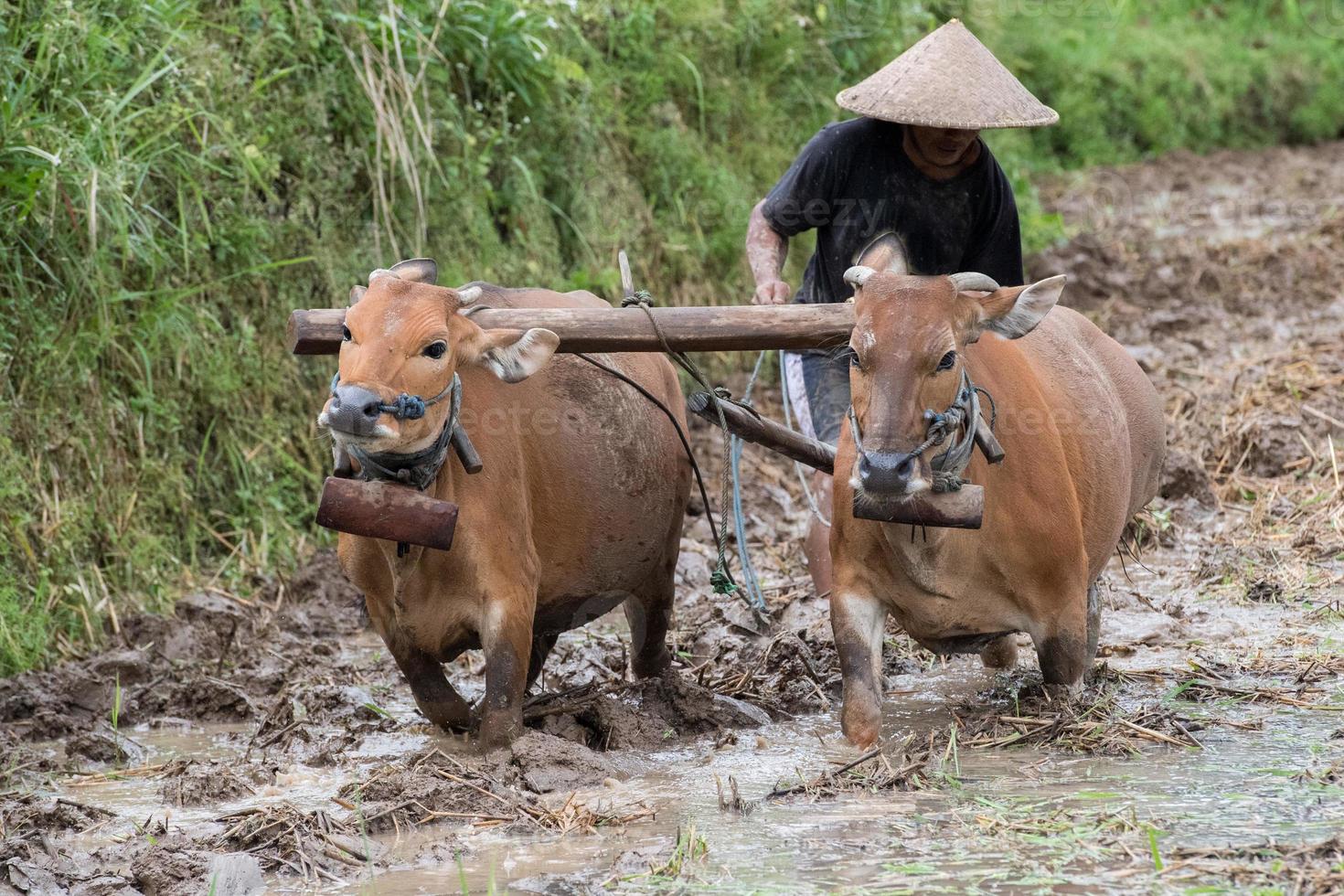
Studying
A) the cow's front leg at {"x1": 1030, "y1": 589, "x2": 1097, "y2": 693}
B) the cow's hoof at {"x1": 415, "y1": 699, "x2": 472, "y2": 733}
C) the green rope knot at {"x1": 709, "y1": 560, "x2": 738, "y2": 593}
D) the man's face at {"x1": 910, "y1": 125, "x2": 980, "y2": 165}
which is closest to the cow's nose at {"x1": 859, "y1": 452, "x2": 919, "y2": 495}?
the cow's front leg at {"x1": 1030, "y1": 589, "x2": 1097, "y2": 693}

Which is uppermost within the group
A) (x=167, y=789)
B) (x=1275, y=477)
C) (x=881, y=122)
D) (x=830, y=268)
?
(x=881, y=122)

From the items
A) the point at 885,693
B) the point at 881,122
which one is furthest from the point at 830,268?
the point at 885,693

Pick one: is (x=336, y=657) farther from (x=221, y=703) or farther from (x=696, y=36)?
(x=696, y=36)

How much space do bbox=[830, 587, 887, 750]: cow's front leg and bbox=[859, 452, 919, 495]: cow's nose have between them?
0.68 meters

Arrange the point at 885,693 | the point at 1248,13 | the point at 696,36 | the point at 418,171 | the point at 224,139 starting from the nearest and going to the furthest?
the point at 885,693
the point at 224,139
the point at 418,171
the point at 696,36
the point at 1248,13

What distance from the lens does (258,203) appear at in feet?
26.9

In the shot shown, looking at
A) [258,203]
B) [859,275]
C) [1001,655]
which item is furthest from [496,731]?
[258,203]

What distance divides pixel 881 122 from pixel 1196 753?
2.58 meters

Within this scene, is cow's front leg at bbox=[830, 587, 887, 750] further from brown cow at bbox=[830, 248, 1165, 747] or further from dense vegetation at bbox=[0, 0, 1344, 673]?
dense vegetation at bbox=[0, 0, 1344, 673]

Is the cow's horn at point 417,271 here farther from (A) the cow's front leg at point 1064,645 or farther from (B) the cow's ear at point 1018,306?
(A) the cow's front leg at point 1064,645

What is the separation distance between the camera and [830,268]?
668 cm

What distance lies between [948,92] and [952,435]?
154 centimetres

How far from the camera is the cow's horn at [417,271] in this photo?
5.48 m

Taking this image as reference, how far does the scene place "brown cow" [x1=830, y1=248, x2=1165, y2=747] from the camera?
4.89m
